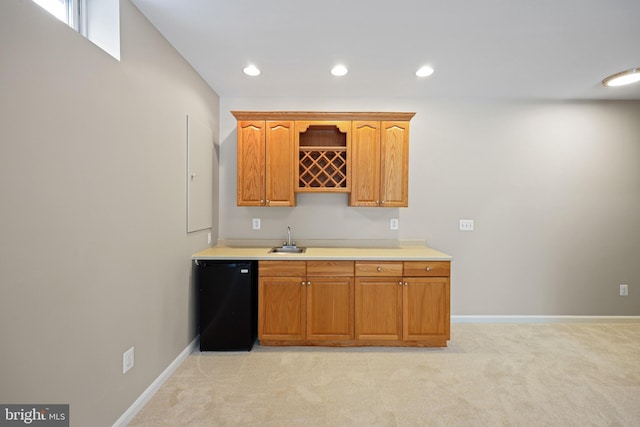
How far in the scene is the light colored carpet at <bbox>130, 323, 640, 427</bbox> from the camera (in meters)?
1.90

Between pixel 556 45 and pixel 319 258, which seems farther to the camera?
pixel 319 258

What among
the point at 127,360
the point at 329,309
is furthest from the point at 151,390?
the point at 329,309

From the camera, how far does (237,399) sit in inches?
81.1

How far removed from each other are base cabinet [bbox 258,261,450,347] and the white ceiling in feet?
5.85

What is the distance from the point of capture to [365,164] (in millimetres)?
3109

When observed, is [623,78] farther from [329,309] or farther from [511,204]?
[329,309]

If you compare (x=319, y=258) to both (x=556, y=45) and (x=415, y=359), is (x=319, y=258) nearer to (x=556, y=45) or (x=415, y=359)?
(x=415, y=359)

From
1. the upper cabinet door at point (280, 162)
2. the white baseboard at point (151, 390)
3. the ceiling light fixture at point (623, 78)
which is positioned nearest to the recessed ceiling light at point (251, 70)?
the upper cabinet door at point (280, 162)

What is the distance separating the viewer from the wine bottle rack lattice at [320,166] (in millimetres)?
3170

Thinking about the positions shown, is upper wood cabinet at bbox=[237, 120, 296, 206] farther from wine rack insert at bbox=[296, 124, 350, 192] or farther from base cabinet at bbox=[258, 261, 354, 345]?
base cabinet at bbox=[258, 261, 354, 345]

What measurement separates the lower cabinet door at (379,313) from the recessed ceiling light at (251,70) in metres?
2.20

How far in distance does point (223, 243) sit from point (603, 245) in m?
4.40

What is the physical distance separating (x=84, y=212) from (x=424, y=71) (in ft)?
9.17

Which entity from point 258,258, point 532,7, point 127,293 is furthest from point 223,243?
point 532,7
